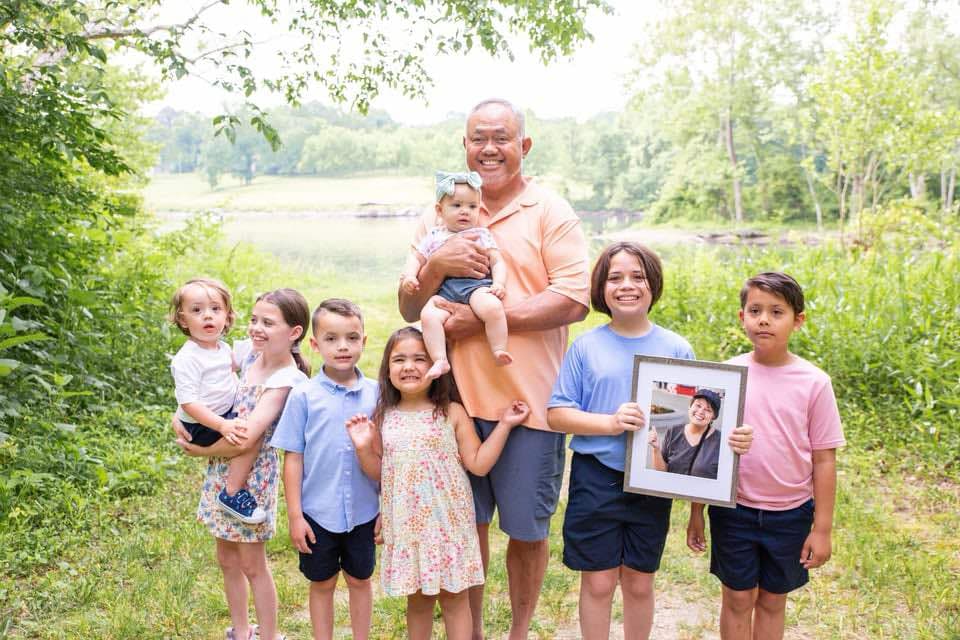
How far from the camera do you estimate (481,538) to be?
2723mm

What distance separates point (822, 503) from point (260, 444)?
5.95 ft

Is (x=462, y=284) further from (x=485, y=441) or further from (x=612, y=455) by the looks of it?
(x=612, y=455)

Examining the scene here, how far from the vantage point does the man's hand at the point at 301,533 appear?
2352 mm

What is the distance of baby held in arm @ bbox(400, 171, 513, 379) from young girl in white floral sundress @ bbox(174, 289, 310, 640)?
439 millimetres

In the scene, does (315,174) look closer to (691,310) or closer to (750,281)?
(691,310)

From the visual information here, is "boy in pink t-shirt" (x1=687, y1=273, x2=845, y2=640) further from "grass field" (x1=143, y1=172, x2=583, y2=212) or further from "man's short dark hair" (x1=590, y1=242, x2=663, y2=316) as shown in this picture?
"grass field" (x1=143, y1=172, x2=583, y2=212)

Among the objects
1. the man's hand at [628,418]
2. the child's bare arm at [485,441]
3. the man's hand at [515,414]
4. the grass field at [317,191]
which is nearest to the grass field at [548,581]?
the child's bare arm at [485,441]

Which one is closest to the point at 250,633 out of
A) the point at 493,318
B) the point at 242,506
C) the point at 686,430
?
the point at 242,506

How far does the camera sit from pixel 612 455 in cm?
237

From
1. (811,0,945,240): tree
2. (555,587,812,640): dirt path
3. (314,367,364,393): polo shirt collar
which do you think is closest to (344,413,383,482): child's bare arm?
(314,367,364,393): polo shirt collar

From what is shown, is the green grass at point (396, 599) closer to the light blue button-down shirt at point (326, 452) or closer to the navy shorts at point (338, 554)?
the navy shorts at point (338, 554)

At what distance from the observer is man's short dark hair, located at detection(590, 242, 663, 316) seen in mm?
2420

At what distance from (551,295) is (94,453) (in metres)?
3.33

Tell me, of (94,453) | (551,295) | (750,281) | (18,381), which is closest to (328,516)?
(551,295)
